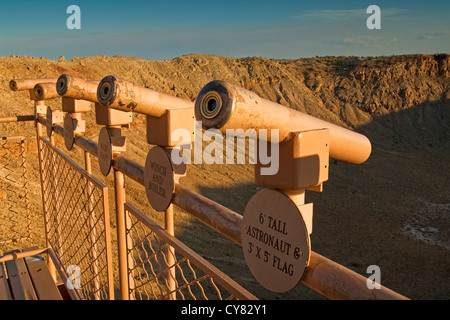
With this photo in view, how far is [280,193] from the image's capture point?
42.5 inches

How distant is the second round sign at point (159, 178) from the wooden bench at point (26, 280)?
1.66 metres

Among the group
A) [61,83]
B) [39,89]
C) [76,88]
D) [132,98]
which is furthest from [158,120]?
[39,89]

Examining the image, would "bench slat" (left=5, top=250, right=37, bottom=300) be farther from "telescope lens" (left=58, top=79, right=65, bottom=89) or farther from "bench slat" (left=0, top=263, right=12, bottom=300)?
"telescope lens" (left=58, top=79, right=65, bottom=89)

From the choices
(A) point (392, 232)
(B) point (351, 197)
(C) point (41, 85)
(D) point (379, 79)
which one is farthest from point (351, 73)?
(C) point (41, 85)

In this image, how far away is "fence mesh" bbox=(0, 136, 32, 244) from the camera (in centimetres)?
504

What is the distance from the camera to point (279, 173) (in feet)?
3.55

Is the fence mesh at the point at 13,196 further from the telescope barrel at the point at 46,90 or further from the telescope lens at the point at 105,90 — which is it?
the telescope lens at the point at 105,90

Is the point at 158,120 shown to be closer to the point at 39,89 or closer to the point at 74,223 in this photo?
the point at 74,223

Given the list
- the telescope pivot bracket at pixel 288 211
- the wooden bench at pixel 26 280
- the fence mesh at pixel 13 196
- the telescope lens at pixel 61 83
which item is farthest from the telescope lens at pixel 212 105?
the fence mesh at pixel 13 196

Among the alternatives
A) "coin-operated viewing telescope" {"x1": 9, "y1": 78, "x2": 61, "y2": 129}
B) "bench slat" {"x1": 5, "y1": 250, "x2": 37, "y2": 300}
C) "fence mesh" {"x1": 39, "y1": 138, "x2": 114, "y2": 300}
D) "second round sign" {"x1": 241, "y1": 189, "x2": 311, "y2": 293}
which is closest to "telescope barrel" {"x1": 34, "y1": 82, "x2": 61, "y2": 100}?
"coin-operated viewing telescope" {"x1": 9, "y1": 78, "x2": 61, "y2": 129}

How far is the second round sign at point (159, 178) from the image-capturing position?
5.43ft
